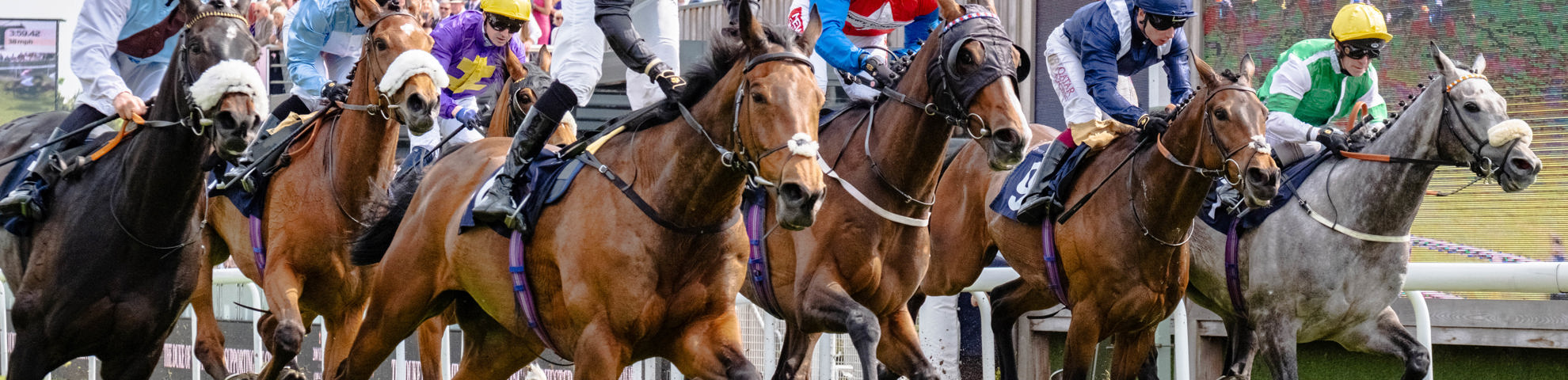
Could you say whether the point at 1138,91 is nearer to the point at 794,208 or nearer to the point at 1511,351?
the point at 1511,351

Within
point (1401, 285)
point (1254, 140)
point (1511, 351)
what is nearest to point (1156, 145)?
point (1254, 140)

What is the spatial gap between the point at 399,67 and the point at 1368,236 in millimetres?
4024

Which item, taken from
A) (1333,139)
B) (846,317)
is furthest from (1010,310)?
(846,317)

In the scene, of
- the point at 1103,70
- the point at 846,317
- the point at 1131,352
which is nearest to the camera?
the point at 846,317

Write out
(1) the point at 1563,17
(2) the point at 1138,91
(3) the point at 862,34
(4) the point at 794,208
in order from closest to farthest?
(4) the point at 794,208
(3) the point at 862,34
(1) the point at 1563,17
(2) the point at 1138,91

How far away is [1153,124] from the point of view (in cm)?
635

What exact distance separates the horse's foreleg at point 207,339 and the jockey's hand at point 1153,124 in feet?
13.9

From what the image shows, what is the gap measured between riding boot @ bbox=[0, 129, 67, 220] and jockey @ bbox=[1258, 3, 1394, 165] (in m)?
5.28

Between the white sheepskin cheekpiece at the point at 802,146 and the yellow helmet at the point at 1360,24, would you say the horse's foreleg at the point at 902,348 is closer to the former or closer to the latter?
the white sheepskin cheekpiece at the point at 802,146

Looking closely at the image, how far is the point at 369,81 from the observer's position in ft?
19.5

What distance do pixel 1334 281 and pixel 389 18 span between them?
402 centimetres

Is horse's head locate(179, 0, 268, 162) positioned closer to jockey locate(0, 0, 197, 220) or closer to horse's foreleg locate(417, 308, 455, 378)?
jockey locate(0, 0, 197, 220)

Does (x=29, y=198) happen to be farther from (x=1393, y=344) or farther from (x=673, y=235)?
(x=1393, y=344)

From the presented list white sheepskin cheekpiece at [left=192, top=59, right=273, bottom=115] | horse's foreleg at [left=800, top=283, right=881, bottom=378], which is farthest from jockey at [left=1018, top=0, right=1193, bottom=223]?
white sheepskin cheekpiece at [left=192, top=59, right=273, bottom=115]
